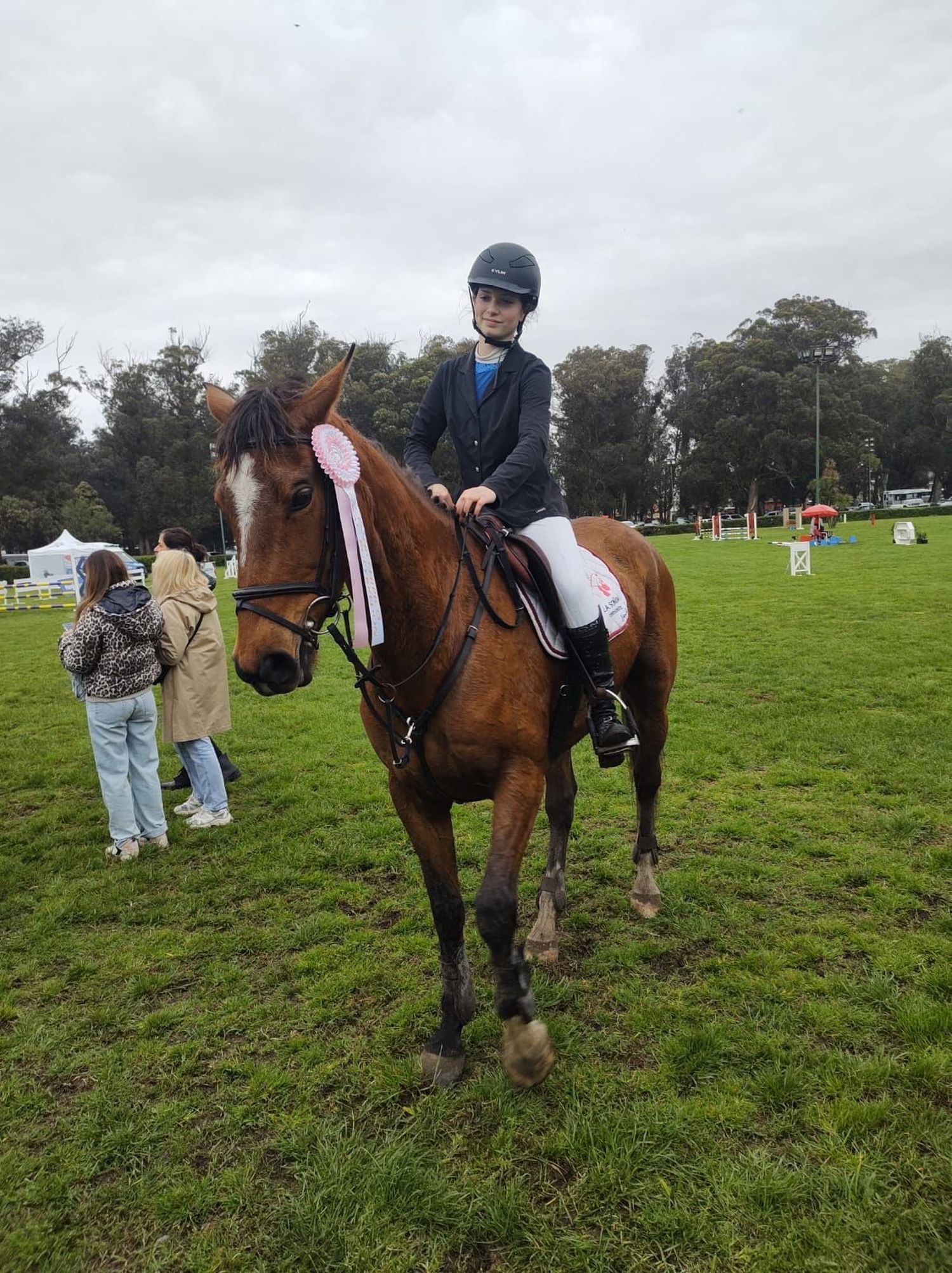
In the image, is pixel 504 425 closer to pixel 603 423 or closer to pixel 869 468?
pixel 603 423

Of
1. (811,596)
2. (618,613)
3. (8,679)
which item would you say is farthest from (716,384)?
(618,613)

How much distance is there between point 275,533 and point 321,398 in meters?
0.58

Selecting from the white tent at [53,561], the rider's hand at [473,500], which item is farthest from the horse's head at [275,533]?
the white tent at [53,561]

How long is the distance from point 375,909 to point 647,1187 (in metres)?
2.71

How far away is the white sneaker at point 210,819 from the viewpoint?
678cm

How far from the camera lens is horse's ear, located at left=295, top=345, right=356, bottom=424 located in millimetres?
2709

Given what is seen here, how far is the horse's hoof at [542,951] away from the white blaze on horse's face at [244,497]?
9.89 feet

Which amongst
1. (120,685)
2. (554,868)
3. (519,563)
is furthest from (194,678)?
(519,563)

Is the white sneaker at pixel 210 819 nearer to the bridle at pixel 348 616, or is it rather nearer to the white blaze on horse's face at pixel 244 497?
the bridle at pixel 348 616

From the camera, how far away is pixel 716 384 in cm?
6562

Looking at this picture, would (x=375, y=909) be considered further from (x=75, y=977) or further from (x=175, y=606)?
(x=175, y=606)

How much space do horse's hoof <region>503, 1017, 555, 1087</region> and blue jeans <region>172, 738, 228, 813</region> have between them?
14.9 ft

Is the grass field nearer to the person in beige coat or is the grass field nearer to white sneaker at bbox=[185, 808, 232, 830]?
white sneaker at bbox=[185, 808, 232, 830]

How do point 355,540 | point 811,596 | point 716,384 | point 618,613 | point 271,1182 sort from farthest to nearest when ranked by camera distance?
1. point 716,384
2. point 811,596
3. point 618,613
4. point 271,1182
5. point 355,540
